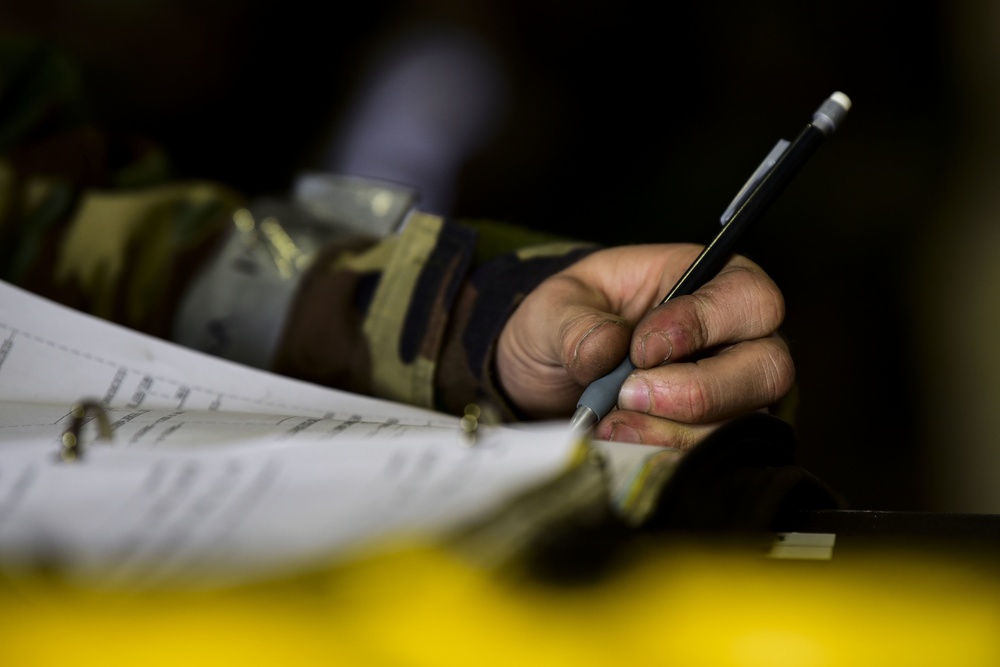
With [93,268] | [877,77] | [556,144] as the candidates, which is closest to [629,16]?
[556,144]

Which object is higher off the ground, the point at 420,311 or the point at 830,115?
the point at 830,115

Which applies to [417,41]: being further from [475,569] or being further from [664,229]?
[475,569]

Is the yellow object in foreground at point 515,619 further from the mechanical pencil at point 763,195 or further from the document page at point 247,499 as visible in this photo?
the mechanical pencil at point 763,195

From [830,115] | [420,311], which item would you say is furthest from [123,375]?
[830,115]

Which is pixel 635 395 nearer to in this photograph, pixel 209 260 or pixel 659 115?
pixel 209 260

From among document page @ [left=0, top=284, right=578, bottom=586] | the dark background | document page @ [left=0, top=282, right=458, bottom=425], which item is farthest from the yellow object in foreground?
the dark background

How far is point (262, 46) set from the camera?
2.28 ft

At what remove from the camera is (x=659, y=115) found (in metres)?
0.74

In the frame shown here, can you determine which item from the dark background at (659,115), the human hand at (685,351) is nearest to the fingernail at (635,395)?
the human hand at (685,351)

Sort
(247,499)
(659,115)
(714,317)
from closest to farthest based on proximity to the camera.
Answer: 1. (247,499)
2. (714,317)
3. (659,115)

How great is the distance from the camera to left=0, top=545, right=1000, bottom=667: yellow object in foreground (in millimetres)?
161

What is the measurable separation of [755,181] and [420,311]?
16 centimetres

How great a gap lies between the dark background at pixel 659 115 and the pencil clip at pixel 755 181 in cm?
34

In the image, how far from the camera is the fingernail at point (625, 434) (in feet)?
0.80
